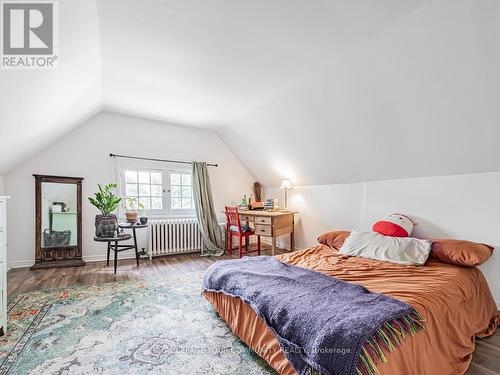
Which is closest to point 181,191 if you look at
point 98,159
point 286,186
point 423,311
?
point 98,159

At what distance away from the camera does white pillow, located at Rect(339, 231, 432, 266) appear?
7.35ft

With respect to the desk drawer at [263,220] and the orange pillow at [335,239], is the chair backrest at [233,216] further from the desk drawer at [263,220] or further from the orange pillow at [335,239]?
the orange pillow at [335,239]

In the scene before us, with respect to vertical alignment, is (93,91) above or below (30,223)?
above

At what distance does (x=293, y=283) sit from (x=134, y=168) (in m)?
3.52

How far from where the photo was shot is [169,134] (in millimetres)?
4434

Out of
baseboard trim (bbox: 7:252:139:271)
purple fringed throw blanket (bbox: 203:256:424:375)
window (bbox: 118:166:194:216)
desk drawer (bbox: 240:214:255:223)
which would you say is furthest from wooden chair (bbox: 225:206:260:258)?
purple fringed throw blanket (bbox: 203:256:424:375)

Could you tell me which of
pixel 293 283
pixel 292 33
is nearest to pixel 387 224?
Result: pixel 293 283

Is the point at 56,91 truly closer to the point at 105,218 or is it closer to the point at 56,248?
the point at 105,218

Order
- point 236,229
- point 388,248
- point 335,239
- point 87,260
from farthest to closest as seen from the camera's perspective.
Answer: point 236,229 → point 87,260 → point 335,239 → point 388,248

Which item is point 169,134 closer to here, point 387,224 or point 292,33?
point 292,33

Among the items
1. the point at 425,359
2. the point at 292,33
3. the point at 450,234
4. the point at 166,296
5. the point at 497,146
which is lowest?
the point at 166,296

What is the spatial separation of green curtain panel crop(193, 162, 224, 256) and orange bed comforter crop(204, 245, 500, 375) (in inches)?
88.8

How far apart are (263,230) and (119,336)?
8.01ft

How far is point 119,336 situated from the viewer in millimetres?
1797
